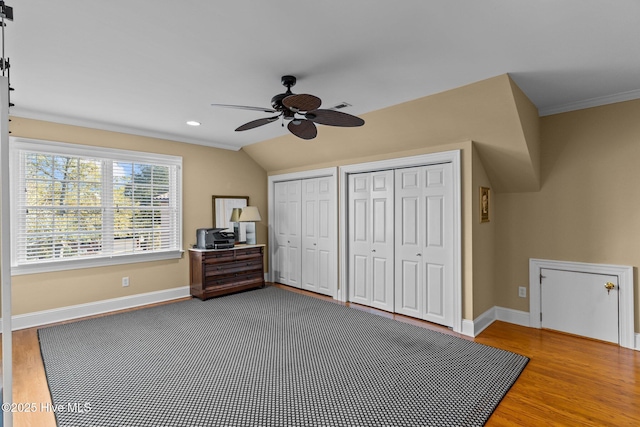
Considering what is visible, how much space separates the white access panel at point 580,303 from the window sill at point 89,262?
4958 millimetres

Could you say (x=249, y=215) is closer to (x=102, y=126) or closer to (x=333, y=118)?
(x=102, y=126)

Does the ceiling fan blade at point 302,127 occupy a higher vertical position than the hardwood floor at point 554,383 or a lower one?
higher

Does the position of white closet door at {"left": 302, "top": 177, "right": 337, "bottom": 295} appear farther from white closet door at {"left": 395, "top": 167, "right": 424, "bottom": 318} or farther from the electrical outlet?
the electrical outlet

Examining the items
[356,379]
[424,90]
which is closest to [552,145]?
[424,90]

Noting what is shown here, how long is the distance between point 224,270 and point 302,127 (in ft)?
9.95

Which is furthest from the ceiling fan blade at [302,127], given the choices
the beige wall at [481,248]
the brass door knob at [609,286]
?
the brass door knob at [609,286]

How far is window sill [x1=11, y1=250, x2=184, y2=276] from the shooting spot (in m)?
3.68

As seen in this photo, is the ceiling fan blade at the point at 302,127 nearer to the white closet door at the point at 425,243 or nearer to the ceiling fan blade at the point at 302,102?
the ceiling fan blade at the point at 302,102

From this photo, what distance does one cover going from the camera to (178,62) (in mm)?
2475

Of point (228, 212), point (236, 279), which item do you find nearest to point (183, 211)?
point (228, 212)

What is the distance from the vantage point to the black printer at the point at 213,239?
4.86 metres

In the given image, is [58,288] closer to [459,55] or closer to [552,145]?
[459,55]

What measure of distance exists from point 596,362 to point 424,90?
9.60 ft

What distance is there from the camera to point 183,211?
496 cm
